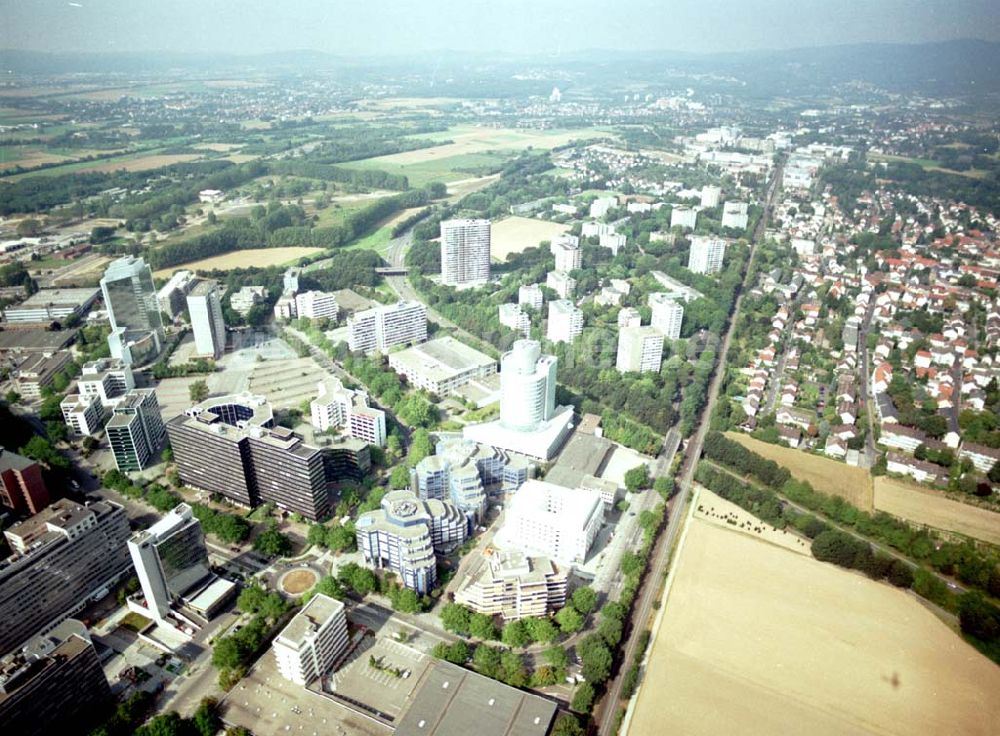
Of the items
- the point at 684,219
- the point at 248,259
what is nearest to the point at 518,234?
the point at 684,219

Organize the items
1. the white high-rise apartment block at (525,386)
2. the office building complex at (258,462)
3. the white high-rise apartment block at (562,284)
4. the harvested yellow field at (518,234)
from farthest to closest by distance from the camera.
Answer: the harvested yellow field at (518,234), the white high-rise apartment block at (562,284), the white high-rise apartment block at (525,386), the office building complex at (258,462)

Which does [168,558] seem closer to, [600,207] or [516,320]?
[516,320]

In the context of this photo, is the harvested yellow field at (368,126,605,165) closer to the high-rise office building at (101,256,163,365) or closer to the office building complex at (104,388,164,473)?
the high-rise office building at (101,256,163,365)

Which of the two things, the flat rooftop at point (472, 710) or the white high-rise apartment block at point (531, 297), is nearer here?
the flat rooftop at point (472, 710)

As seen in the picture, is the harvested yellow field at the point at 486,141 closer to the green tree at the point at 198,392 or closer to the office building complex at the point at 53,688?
the green tree at the point at 198,392

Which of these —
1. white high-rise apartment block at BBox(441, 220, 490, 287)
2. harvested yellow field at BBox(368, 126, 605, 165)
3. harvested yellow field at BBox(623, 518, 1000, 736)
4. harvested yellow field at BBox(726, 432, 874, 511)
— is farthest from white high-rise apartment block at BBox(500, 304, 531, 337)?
harvested yellow field at BBox(368, 126, 605, 165)

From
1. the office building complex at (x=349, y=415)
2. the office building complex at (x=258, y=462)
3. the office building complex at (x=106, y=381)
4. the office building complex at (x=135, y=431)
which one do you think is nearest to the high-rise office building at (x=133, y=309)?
the office building complex at (x=106, y=381)

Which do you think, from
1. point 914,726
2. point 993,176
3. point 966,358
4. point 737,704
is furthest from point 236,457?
point 993,176
